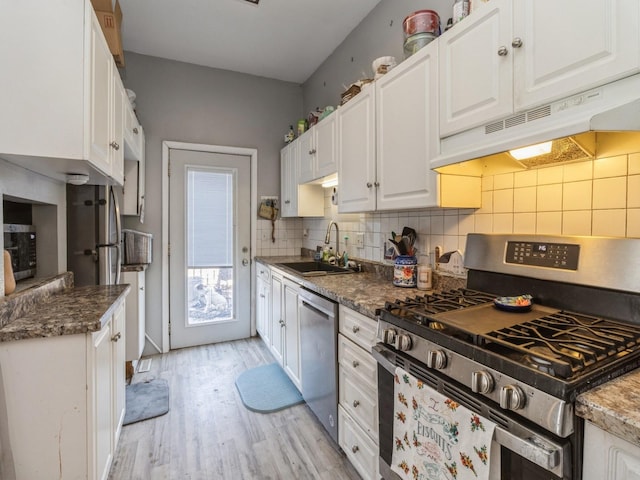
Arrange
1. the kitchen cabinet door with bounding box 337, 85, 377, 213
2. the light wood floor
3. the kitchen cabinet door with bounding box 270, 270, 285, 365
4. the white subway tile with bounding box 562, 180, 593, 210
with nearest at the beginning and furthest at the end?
the white subway tile with bounding box 562, 180, 593, 210, the light wood floor, the kitchen cabinet door with bounding box 337, 85, 377, 213, the kitchen cabinet door with bounding box 270, 270, 285, 365

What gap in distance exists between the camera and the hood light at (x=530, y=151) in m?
1.16

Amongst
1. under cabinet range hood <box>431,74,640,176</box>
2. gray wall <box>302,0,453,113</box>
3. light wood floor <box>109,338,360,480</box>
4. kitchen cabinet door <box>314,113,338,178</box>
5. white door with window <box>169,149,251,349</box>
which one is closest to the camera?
under cabinet range hood <box>431,74,640,176</box>

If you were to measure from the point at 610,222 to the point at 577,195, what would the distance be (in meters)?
0.15

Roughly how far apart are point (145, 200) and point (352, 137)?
85.3 inches

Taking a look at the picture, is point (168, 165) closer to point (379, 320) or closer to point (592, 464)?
point (379, 320)

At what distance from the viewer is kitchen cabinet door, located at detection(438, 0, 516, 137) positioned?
117 cm

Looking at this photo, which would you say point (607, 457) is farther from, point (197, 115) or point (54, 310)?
point (197, 115)

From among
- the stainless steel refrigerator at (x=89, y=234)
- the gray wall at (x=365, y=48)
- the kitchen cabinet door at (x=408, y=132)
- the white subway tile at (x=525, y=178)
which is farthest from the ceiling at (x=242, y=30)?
the white subway tile at (x=525, y=178)

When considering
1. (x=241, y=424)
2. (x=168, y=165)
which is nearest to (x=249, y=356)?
(x=241, y=424)

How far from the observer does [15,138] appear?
4.03ft

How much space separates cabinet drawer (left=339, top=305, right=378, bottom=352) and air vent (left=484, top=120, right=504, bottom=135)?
2.88 ft

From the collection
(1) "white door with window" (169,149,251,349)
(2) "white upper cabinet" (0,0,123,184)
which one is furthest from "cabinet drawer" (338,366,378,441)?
(1) "white door with window" (169,149,251,349)

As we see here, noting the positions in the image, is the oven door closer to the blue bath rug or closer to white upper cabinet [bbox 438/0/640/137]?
white upper cabinet [bbox 438/0/640/137]

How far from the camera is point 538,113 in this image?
42.0 inches
